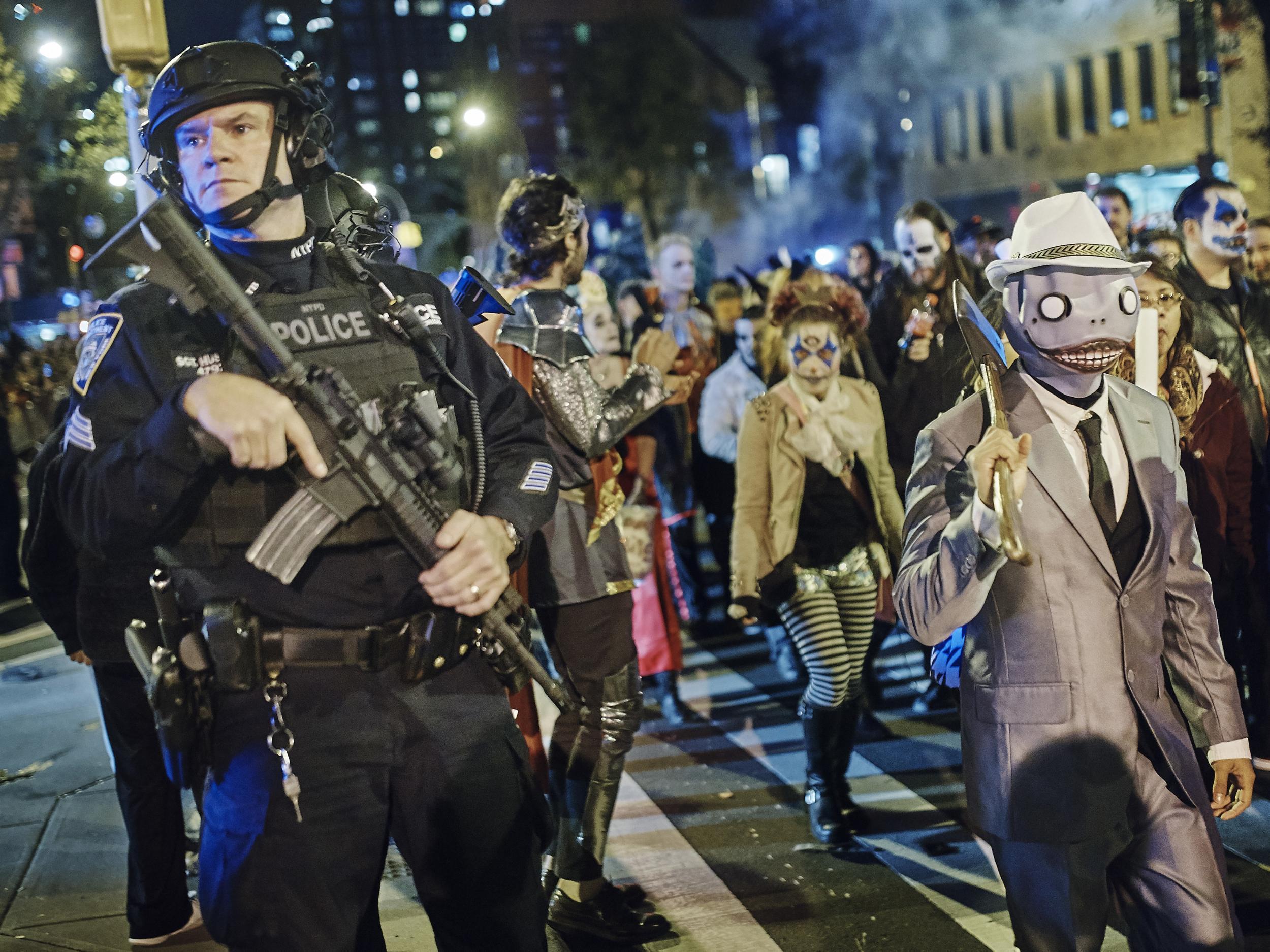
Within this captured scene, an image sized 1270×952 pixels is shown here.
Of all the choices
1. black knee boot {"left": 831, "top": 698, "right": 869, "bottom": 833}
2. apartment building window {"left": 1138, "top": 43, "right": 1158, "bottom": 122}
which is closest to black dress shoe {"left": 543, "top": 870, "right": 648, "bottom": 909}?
black knee boot {"left": 831, "top": 698, "right": 869, "bottom": 833}

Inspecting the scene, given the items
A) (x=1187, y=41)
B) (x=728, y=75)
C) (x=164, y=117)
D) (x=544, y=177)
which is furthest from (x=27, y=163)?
(x=728, y=75)

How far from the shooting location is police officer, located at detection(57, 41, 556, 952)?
2.54 metres

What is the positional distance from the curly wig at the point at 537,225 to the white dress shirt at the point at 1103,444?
2.02 meters

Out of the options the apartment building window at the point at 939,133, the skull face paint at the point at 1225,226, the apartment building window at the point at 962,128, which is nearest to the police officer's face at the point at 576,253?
the skull face paint at the point at 1225,226

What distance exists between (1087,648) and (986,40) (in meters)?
38.4

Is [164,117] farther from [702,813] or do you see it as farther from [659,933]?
[702,813]

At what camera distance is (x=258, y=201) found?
272cm

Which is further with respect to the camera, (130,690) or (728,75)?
(728,75)

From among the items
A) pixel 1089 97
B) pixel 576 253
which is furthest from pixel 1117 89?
pixel 576 253

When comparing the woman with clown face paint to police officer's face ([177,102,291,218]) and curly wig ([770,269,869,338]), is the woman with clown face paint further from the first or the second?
police officer's face ([177,102,291,218])

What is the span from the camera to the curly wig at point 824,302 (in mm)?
5652

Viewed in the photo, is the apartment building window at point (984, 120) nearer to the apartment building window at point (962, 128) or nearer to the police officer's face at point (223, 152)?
the apartment building window at point (962, 128)

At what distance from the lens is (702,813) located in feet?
18.2

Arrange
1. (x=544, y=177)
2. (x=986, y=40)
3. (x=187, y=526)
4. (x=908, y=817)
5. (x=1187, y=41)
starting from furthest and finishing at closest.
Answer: (x=986, y=40) → (x=1187, y=41) → (x=908, y=817) → (x=544, y=177) → (x=187, y=526)
